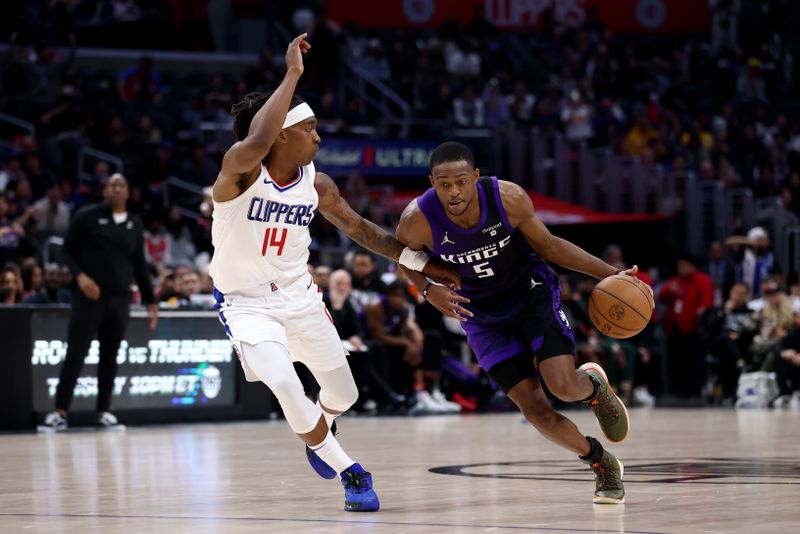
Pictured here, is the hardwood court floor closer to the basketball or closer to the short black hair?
the basketball

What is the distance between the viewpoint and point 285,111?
6.15 metres

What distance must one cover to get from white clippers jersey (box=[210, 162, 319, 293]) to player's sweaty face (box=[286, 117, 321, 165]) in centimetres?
13

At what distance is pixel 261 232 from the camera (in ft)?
21.1

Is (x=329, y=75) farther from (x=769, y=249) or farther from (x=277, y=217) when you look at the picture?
(x=277, y=217)

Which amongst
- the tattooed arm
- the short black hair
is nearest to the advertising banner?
the tattooed arm

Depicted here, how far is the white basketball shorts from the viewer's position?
6379 millimetres

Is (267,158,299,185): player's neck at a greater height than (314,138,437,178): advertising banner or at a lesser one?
greater

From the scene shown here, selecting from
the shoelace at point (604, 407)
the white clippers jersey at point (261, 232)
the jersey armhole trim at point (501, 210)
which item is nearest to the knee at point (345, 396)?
the white clippers jersey at point (261, 232)

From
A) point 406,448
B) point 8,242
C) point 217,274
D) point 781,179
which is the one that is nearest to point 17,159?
point 8,242

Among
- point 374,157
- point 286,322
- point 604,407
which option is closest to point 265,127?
point 286,322

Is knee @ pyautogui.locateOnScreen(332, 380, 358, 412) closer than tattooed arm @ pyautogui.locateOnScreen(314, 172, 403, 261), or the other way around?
knee @ pyautogui.locateOnScreen(332, 380, 358, 412)

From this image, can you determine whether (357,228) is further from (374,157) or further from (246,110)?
(374,157)

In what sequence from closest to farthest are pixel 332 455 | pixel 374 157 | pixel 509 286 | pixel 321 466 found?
pixel 332 455, pixel 321 466, pixel 509 286, pixel 374 157

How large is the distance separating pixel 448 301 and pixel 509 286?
1.24ft
